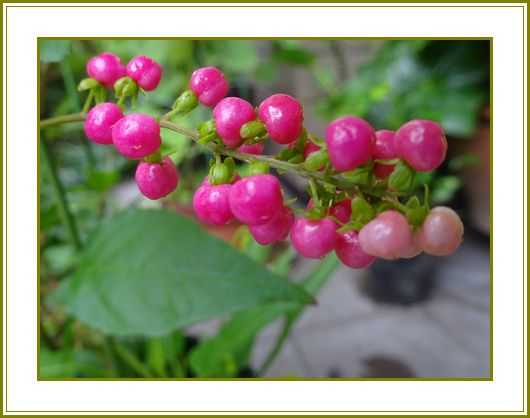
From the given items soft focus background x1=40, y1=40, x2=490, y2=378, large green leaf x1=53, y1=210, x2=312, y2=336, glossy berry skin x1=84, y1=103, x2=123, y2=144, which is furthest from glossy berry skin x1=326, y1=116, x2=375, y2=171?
soft focus background x1=40, y1=40, x2=490, y2=378

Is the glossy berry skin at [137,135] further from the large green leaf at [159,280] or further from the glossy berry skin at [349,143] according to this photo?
the large green leaf at [159,280]

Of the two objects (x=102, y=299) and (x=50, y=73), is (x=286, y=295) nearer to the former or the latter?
(x=102, y=299)

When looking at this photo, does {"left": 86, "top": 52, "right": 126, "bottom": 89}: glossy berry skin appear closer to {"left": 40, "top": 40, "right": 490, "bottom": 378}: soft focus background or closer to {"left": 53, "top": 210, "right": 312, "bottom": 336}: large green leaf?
{"left": 53, "top": 210, "right": 312, "bottom": 336}: large green leaf

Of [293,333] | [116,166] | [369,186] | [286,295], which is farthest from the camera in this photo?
[293,333]

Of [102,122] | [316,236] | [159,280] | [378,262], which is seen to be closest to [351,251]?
[316,236]

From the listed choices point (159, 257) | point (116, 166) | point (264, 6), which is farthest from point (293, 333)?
point (264, 6)

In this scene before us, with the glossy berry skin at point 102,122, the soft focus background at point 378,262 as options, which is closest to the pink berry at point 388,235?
the glossy berry skin at point 102,122
